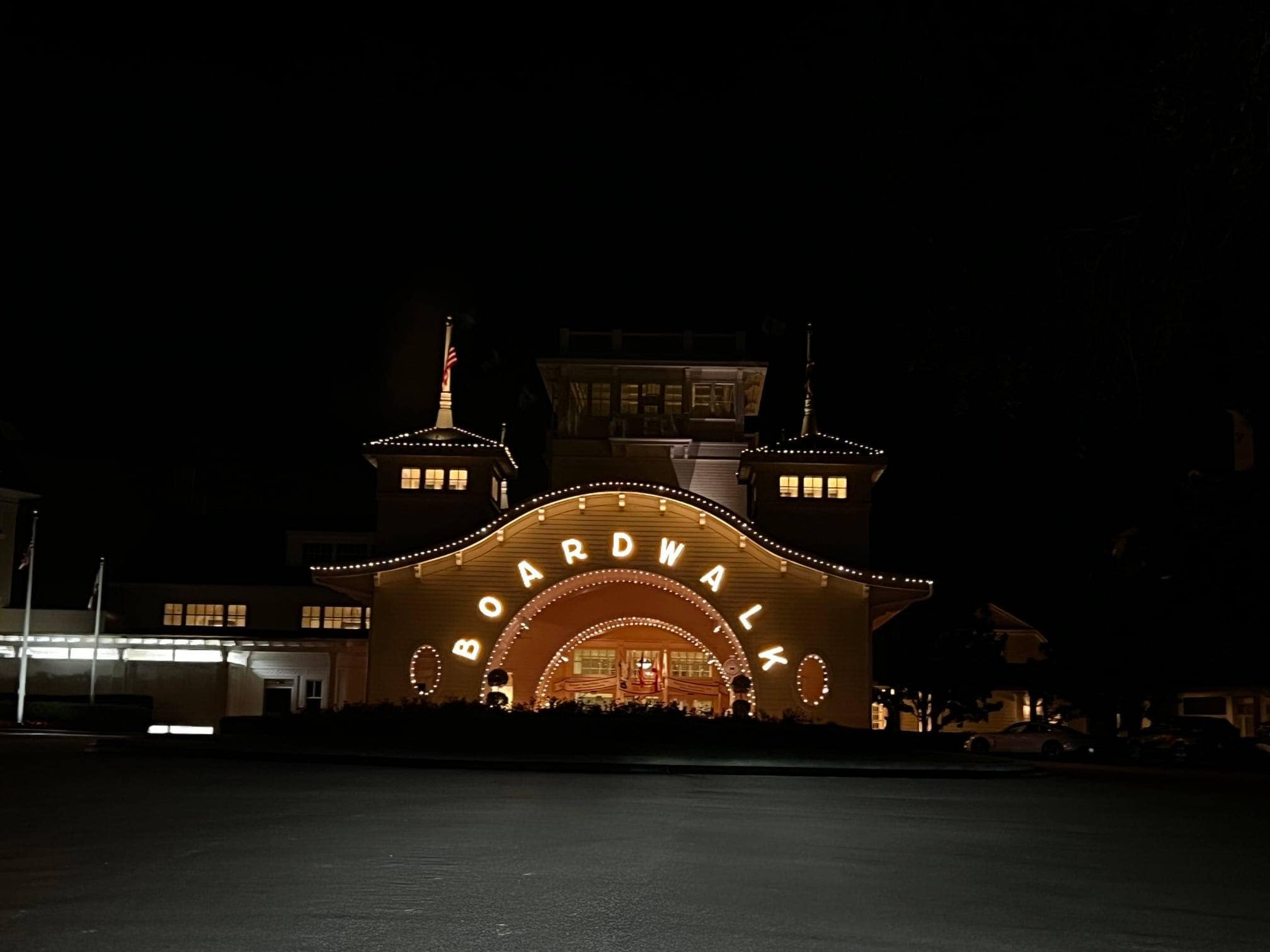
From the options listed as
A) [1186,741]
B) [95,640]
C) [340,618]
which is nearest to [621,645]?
[340,618]

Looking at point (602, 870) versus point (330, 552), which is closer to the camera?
point (602, 870)

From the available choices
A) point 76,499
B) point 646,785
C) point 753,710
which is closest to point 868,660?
point 753,710

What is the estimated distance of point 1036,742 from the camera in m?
46.9

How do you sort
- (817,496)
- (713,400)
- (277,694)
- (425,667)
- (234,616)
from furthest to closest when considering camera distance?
(234,616)
(277,694)
(713,400)
(817,496)
(425,667)

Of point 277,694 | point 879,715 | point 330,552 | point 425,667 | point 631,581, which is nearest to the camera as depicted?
point 425,667

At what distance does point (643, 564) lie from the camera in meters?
39.6

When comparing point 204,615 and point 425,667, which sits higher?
point 204,615

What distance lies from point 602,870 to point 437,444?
32.4 m

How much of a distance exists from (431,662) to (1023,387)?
29.0 meters

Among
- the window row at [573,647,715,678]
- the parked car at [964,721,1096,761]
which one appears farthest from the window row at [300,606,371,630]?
the parked car at [964,721,1096,761]

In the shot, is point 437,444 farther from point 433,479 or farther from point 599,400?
point 599,400

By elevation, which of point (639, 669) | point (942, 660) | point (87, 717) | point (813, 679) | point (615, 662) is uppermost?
point (942, 660)

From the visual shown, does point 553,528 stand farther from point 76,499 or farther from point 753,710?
point 76,499

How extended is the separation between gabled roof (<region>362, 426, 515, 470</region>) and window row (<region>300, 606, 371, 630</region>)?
454 inches
